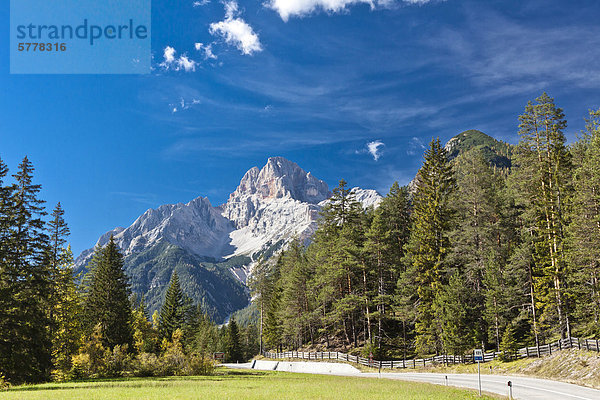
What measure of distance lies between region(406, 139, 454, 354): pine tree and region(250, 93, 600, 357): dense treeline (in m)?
0.13

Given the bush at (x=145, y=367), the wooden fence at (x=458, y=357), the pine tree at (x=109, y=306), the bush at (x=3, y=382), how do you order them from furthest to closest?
the pine tree at (x=109, y=306) → the bush at (x=145, y=367) → the wooden fence at (x=458, y=357) → the bush at (x=3, y=382)

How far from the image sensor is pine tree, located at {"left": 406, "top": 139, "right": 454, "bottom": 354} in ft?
138

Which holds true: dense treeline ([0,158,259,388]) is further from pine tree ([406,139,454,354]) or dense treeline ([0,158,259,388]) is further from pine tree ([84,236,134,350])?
pine tree ([406,139,454,354])

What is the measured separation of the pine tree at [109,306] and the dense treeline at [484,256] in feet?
84.5

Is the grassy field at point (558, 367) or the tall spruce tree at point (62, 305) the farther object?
the tall spruce tree at point (62, 305)

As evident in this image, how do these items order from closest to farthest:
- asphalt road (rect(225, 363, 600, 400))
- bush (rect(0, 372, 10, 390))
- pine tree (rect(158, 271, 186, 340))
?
asphalt road (rect(225, 363, 600, 400)), bush (rect(0, 372, 10, 390)), pine tree (rect(158, 271, 186, 340))

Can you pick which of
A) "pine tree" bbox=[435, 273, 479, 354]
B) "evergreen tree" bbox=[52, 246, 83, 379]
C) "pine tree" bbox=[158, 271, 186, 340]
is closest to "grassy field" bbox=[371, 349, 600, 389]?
"pine tree" bbox=[435, 273, 479, 354]

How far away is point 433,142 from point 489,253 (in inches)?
611

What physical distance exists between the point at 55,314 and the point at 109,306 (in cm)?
794

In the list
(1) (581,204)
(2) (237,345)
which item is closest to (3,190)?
(1) (581,204)

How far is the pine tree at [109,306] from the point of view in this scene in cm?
4772

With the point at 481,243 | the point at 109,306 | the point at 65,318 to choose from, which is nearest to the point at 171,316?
the point at 109,306

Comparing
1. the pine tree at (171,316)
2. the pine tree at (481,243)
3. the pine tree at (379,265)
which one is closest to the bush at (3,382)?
the pine tree at (379,265)

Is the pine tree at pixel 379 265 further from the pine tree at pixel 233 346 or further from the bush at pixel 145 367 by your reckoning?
the pine tree at pixel 233 346
